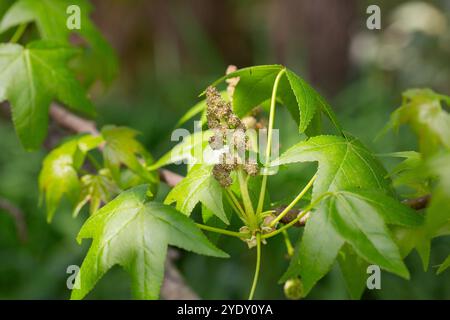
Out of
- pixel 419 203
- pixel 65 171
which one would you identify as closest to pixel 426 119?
pixel 419 203

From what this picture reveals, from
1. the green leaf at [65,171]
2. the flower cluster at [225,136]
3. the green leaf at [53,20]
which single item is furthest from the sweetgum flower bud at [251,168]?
the green leaf at [53,20]

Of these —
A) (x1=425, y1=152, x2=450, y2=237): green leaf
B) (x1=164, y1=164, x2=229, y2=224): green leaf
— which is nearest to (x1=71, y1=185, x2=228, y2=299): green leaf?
(x1=164, y1=164, x2=229, y2=224): green leaf

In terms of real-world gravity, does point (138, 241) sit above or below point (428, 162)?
below

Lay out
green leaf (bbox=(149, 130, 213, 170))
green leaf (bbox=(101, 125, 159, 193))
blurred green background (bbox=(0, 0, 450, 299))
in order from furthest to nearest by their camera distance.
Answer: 1. blurred green background (bbox=(0, 0, 450, 299))
2. green leaf (bbox=(101, 125, 159, 193))
3. green leaf (bbox=(149, 130, 213, 170))

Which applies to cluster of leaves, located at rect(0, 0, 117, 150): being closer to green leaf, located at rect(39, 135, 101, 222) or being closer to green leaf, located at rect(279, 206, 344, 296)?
green leaf, located at rect(39, 135, 101, 222)

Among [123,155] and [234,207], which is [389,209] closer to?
[234,207]

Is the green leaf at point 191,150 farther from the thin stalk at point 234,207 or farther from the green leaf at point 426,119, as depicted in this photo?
the green leaf at point 426,119

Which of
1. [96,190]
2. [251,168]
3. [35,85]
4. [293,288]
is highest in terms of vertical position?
[35,85]
